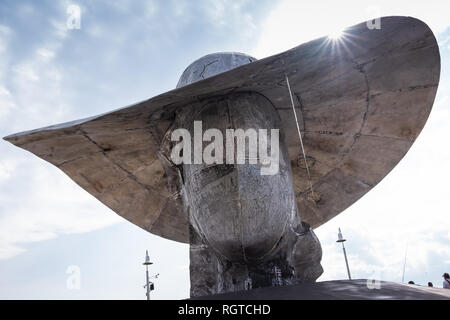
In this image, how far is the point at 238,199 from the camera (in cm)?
342

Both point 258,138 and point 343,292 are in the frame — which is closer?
point 343,292

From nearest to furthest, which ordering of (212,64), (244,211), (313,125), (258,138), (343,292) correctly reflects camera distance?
→ (343,292), (244,211), (258,138), (212,64), (313,125)

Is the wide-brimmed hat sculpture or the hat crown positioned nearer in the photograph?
the wide-brimmed hat sculpture

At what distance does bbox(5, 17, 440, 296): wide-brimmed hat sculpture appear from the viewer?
3.46 m

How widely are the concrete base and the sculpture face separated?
2.49 ft

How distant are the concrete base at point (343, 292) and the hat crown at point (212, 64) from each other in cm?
282

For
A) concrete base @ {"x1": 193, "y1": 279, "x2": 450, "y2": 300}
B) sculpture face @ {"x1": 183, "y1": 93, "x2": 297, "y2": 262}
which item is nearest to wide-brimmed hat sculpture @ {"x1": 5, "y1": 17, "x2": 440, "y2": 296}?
sculpture face @ {"x1": 183, "y1": 93, "x2": 297, "y2": 262}


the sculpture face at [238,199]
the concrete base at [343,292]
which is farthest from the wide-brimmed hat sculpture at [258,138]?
the concrete base at [343,292]

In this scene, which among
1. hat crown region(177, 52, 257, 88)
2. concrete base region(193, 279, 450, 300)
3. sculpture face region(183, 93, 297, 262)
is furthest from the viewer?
hat crown region(177, 52, 257, 88)

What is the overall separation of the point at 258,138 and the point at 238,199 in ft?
2.37

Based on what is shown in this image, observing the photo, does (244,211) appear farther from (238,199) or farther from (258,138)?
(258,138)

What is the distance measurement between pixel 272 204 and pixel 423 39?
2205mm

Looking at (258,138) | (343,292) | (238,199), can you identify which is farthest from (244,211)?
(343,292)

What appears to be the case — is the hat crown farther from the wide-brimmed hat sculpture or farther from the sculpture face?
the sculpture face
